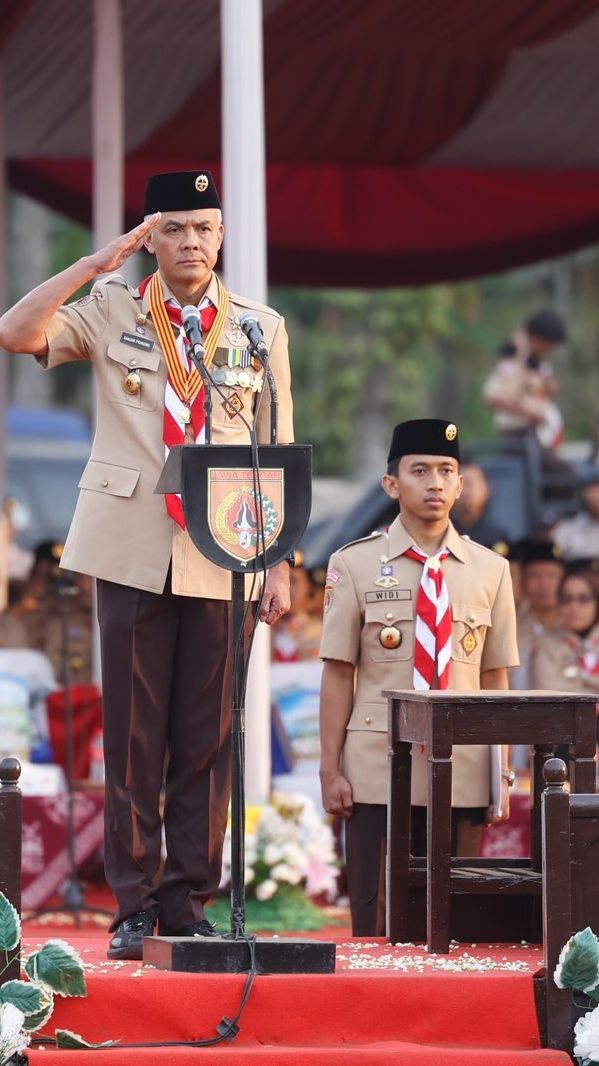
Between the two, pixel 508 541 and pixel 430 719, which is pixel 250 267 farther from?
pixel 508 541

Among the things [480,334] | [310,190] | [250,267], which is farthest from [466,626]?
[480,334]

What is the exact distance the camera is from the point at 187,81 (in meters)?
12.1

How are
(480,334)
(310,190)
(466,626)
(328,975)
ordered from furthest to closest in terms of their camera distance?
(480,334)
(310,190)
(466,626)
(328,975)

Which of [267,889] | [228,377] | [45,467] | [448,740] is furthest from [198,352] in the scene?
[45,467]

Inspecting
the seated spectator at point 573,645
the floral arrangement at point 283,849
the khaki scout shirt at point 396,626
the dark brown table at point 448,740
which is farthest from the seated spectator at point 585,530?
the dark brown table at point 448,740

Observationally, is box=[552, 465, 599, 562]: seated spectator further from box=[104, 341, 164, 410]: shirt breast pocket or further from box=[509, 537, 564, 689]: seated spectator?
box=[104, 341, 164, 410]: shirt breast pocket

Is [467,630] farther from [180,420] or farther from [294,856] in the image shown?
[294,856]

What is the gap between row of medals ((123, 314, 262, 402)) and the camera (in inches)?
185

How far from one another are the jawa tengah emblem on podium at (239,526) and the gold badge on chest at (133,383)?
37 centimetres

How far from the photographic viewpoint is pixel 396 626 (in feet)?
18.4

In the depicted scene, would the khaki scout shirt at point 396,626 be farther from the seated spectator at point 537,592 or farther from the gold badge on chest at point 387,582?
the seated spectator at point 537,592

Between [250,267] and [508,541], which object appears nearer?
[250,267]

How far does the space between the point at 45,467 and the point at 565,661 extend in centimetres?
1137

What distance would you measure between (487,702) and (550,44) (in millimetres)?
7886
